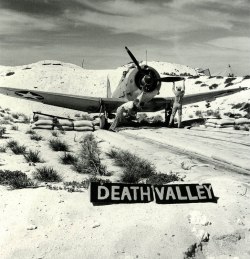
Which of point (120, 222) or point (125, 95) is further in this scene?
point (125, 95)

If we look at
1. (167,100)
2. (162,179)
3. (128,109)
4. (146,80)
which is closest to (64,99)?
(128,109)

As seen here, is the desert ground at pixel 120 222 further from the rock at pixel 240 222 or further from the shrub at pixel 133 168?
the shrub at pixel 133 168

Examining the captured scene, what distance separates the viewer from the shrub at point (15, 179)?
5436 mm

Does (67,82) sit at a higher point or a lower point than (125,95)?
higher

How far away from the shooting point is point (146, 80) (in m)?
16.3

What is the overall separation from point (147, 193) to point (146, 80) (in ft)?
39.4

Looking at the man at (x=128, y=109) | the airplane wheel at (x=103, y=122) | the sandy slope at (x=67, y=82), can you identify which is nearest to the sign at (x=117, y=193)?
the man at (x=128, y=109)

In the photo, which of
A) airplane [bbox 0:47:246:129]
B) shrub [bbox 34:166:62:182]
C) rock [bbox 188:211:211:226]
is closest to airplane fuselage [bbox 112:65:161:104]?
airplane [bbox 0:47:246:129]

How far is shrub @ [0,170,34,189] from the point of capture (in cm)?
544

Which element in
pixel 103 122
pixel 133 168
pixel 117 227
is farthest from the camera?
pixel 103 122

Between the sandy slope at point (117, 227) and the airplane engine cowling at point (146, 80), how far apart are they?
11.3 m

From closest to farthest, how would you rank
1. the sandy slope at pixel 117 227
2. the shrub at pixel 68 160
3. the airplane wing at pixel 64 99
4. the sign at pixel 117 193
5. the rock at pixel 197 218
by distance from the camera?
1. the sandy slope at pixel 117 227
2. the rock at pixel 197 218
3. the sign at pixel 117 193
4. the shrub at pixel 68 160
5. the airplane wing at pixel 64 99

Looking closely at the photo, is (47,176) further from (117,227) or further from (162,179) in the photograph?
(117,227)

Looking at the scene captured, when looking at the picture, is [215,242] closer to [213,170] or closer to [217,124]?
[213,170]
